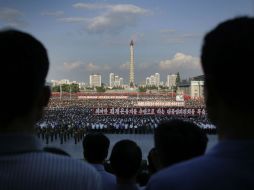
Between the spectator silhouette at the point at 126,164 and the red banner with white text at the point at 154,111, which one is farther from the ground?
the spectator silhouette at the point at 126,164

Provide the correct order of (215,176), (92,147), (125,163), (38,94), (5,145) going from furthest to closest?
(92,147) < (125,163) < (38,94) < (5,145) < (215,176)

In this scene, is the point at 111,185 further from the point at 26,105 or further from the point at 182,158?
the point at 26,105

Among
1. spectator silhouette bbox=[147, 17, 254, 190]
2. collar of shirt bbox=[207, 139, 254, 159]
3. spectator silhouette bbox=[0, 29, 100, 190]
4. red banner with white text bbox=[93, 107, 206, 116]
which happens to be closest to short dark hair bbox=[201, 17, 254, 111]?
spectator silhouette bbox=[147, 17, 254, 190]

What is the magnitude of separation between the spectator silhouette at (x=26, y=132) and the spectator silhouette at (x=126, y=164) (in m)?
1.70

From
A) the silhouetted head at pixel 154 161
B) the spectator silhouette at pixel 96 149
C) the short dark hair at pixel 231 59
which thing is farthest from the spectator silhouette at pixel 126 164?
the short dark hair at pixel 231 59

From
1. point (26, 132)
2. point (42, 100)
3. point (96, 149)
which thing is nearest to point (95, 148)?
point (96, 149)

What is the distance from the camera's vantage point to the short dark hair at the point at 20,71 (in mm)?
1540

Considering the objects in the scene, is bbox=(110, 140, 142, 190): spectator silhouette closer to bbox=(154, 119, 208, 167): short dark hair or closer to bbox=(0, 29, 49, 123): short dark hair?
bbox=(154, 119, 208, 167): short dark hair

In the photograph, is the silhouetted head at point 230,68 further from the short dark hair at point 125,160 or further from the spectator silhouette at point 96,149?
the spectator silhouette at point 96,149

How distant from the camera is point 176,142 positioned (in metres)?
2.28

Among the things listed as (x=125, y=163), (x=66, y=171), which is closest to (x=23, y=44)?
(x=66, y=171)

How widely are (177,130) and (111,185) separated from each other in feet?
3.81

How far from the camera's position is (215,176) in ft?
4.15

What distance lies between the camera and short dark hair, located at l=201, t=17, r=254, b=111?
1.34m
